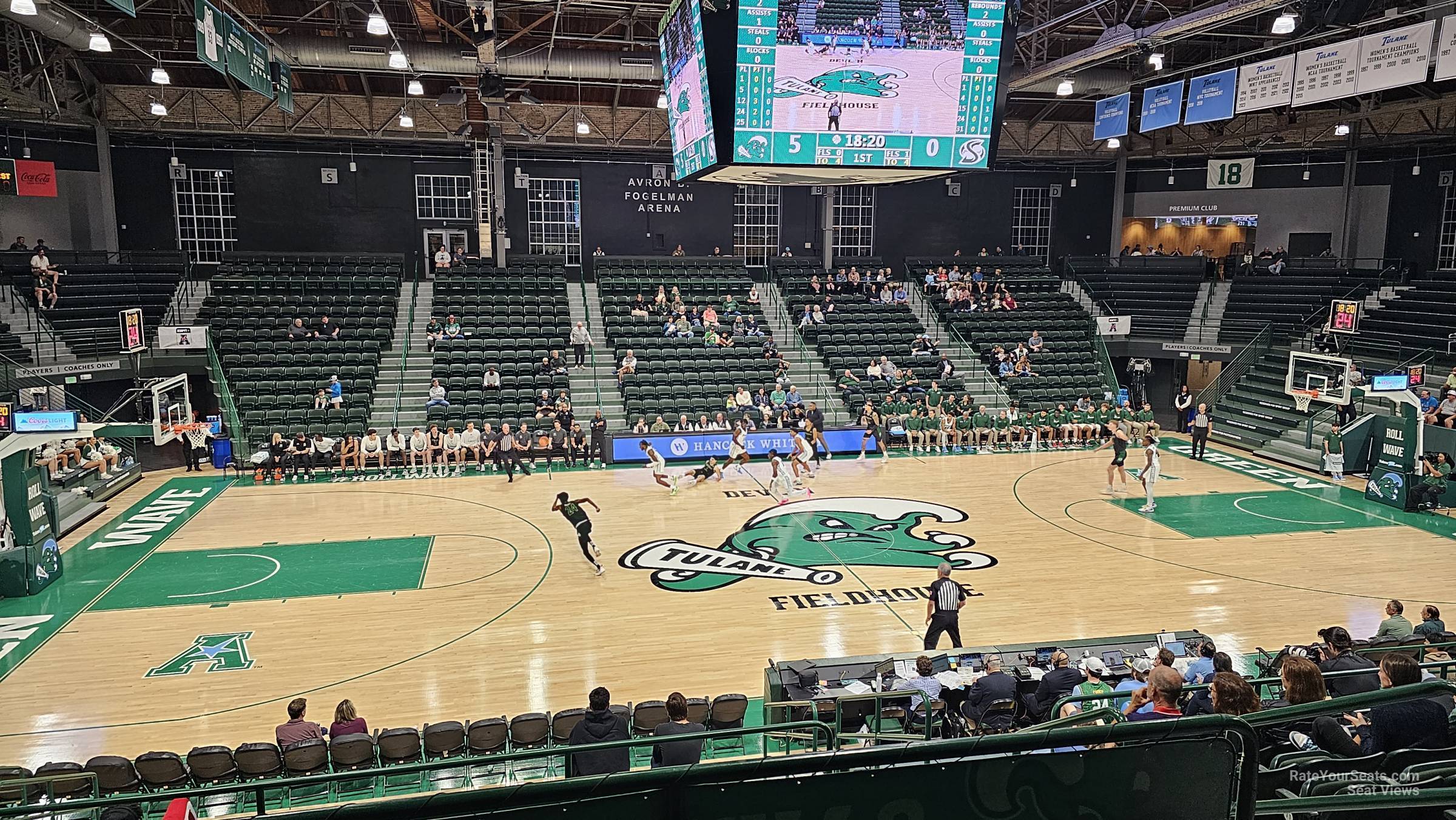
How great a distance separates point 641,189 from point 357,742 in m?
27.0

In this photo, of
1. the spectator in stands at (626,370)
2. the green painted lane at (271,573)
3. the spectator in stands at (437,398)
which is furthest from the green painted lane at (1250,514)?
the spectator in stands at (437,398)

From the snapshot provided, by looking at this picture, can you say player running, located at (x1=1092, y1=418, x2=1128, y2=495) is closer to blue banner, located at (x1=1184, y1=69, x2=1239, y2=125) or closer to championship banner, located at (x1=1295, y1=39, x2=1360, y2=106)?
blue banner, located at (x1=1184, y1=69, x2=1239, y2=125)

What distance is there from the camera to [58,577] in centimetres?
1366

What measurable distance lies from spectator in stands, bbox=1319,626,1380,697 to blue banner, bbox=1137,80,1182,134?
51.0ft

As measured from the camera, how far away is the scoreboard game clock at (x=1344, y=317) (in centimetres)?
2280

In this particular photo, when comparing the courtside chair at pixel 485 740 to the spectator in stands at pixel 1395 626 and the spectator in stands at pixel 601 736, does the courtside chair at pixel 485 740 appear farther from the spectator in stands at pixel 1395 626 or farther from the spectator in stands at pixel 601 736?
the spectator in stands at pixel 1395 626

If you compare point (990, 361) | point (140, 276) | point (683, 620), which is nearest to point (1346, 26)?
point (990, 361)

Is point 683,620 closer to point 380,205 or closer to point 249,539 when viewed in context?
point 249,539

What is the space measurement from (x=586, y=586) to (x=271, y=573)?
4954 millimetres

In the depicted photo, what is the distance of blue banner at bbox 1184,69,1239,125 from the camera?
756 inches

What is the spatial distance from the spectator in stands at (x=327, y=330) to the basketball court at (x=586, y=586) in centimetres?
597

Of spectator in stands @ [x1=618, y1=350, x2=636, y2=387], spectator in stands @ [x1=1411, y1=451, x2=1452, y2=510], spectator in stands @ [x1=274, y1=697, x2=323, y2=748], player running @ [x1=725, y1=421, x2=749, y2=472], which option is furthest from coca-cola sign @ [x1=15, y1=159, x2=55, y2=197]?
spectator in stands @ [x1=1411, y1=451, x2=1452, y2=510]

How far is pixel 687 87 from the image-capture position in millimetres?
14836

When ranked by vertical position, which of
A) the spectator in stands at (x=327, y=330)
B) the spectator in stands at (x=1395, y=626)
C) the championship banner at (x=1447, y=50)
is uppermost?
the championship banner at (x=1447, y=50)
